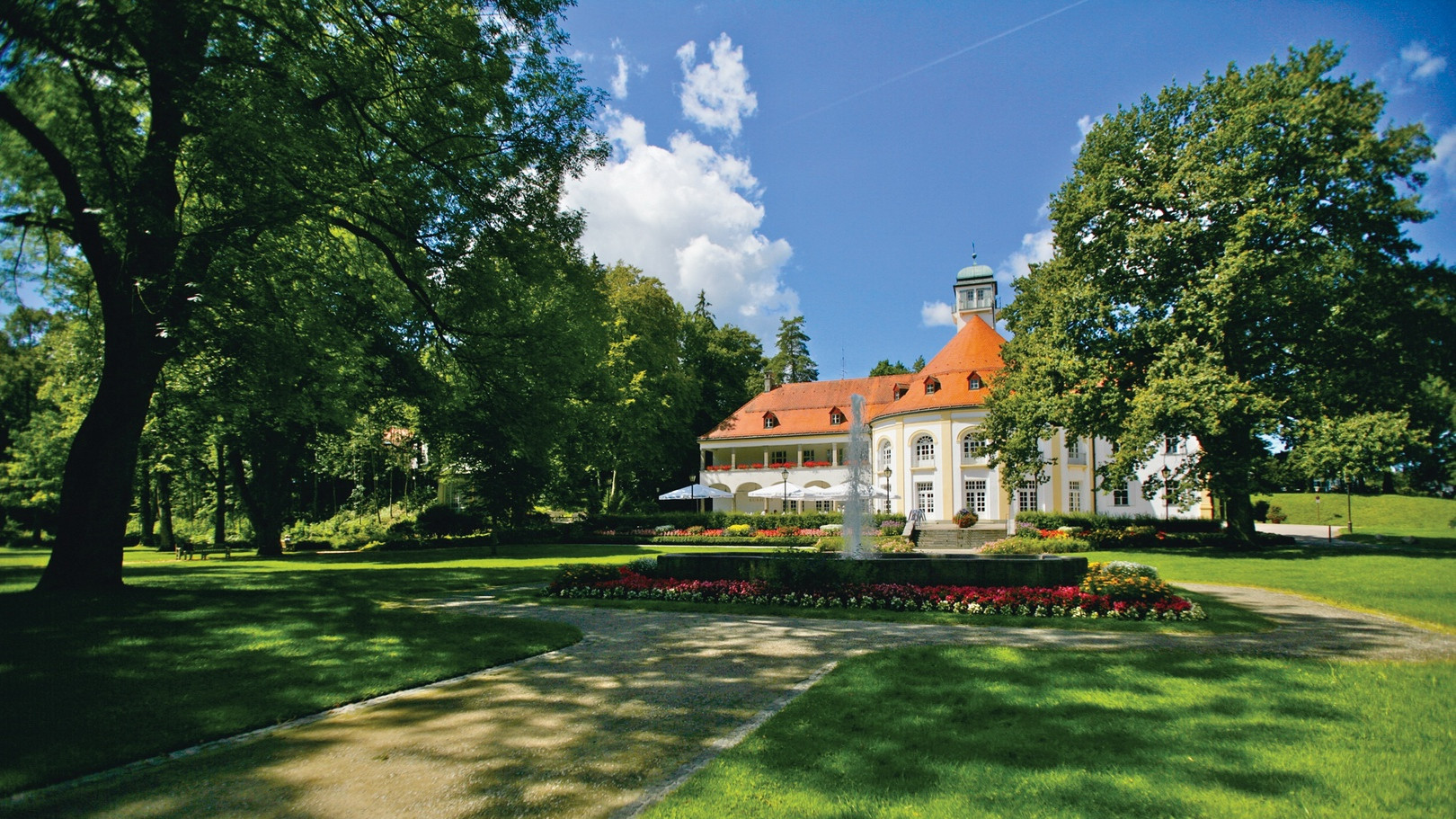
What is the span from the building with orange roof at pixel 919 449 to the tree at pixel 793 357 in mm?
25245

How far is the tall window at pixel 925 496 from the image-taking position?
41062mm

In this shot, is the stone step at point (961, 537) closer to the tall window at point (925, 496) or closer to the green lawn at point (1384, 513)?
the tall window at point (925, 496)

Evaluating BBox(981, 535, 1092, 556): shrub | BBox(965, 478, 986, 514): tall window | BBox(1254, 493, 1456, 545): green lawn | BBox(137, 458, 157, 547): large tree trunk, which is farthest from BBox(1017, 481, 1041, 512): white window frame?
BBox(137, 458, 157, 547): large tree trunk

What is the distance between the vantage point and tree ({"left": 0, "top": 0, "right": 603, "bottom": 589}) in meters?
8.80

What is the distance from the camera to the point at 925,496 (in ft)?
136

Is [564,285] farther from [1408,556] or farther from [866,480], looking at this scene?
[1408,556]

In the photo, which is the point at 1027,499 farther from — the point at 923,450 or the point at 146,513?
the point at 146,513

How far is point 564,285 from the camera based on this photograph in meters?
15.0

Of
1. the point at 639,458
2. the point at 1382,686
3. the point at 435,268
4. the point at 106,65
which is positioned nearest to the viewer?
the point at 1382,686

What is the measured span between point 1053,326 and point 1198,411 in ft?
20.8

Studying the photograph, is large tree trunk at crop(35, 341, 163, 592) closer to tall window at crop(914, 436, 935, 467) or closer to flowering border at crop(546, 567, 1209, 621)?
flowering border at crop(546, 567, 1209, 621)

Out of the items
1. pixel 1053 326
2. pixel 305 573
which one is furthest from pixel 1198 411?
pixel 305 573

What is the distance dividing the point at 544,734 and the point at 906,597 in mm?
8311

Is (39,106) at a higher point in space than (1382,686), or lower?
higher
